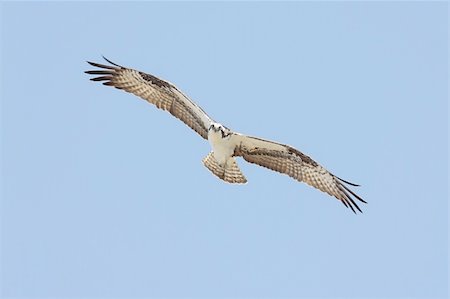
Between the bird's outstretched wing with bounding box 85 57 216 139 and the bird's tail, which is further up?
the bird's outstretched wing with bounding box 85 57 216 139

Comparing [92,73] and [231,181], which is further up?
[92,73]

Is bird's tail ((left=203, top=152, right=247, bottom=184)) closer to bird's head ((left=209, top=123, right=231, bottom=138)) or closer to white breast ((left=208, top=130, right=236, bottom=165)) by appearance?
white breast ((left=208, top=130, right=236, bottom=165))

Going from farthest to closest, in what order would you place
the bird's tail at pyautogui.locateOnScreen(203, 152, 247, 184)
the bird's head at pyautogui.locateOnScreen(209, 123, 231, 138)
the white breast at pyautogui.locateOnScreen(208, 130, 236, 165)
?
1. the bird's tail at pyautogui.locateOnScreen(203, 152, 247, 184)
2. the white breast at pyautogui.locateOnScreen(208, 130, 236, 165)
3. the bird's head at pyautogui.locateOnScreen(209, 123, 231, 138)

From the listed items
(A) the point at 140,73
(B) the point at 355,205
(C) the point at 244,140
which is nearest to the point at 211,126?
(C) the point at 244,140

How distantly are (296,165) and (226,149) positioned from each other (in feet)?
4.15

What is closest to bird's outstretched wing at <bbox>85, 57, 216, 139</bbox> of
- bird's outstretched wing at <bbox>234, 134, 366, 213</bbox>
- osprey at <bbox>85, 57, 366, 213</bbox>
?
Answer: osprey at <bbox>85, 57, 366, 213</bbox>

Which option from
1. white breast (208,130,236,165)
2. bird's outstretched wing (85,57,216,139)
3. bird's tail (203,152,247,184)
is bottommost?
bird's tail (203,152,247,184)

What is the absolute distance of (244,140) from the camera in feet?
41.1

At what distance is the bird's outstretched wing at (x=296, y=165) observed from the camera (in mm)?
12758

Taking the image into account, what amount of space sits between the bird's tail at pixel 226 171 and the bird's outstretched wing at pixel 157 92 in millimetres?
506

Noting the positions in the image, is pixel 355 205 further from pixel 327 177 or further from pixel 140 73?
pixel 140 73

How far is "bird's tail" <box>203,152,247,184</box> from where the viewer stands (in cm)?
1298

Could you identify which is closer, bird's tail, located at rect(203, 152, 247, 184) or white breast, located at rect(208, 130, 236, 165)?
white breast, located at rect(208, 130, 236, 165)

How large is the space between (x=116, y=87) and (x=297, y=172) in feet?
11.0
